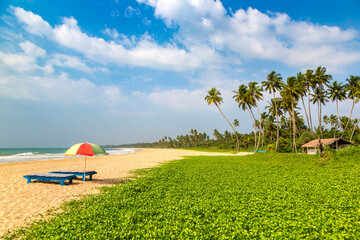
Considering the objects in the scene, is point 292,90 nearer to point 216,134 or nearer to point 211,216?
point 211,216

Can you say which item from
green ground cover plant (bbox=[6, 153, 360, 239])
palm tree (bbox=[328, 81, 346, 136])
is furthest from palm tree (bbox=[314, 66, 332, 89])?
green ground cover plant (bbox=[6, 153, 360, 239])

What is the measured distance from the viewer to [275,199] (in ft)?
28.9

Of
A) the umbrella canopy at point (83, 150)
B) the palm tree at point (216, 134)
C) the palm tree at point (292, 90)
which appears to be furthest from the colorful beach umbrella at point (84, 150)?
the palm tree at point (216, 134)

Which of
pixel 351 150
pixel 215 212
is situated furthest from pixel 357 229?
pixel 351 150

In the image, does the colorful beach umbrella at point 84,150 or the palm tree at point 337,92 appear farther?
the palm tree at point 337,92

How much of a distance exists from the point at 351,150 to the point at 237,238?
2591 centimetres

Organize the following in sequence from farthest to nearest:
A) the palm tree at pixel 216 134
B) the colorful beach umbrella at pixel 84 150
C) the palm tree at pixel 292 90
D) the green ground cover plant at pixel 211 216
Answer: the palm tree at pixel 216 134
the palm tree at pixel 292 90
the colorful beach umbrella at pixel 84 150
the green ground cover plant at pixel 211 216

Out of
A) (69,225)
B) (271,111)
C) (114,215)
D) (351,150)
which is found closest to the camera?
(69,225)

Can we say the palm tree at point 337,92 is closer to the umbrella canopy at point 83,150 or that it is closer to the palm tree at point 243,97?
the palm tree at point 243,97

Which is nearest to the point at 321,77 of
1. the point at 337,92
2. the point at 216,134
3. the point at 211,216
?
the point at 337,92

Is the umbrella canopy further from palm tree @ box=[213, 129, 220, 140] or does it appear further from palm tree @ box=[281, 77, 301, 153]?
palm tree @ box=[213, 129, 220, 140]

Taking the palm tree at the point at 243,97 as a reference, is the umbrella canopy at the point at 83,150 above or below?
below

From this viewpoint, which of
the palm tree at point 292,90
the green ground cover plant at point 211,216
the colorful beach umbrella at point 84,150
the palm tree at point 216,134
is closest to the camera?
the green ground cover plant at point 211,216

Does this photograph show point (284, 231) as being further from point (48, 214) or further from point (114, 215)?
point (48, 214)
